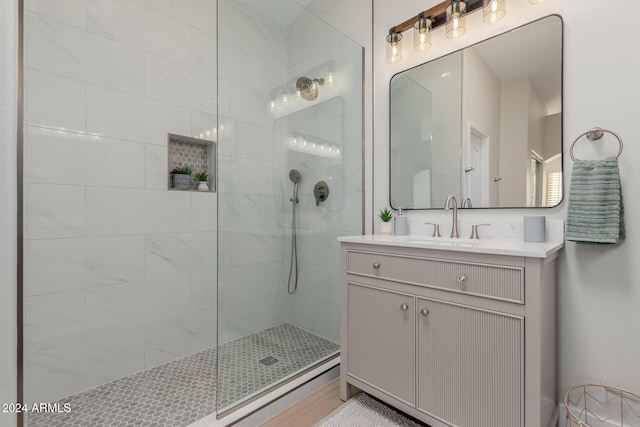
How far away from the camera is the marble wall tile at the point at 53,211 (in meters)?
1.60

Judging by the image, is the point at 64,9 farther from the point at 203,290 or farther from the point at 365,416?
the point at 365,416

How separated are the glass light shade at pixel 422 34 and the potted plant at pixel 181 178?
177 cm

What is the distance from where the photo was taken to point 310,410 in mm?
1601

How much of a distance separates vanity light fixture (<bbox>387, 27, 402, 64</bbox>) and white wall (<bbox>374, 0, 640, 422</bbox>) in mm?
712

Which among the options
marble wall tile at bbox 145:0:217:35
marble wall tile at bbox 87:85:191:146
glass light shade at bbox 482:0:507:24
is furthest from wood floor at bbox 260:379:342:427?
marble wall tile at bbox 145:0:217:35

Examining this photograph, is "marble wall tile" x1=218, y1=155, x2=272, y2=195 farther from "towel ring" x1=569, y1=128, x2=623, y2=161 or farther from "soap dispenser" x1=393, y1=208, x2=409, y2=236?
"towel ring" x1=569, y1=128, x2=623, y2=161

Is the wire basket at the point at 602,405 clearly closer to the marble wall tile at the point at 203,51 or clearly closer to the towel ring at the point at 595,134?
the towel ring at the point at 595,134

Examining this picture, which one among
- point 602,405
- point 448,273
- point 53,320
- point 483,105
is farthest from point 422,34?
point 53,320

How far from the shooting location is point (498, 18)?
5.33 ft

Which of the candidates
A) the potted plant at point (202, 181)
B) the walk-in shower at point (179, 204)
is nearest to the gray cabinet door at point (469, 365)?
the walk-in shower at point (179, 204)

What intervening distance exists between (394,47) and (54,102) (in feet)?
6.71

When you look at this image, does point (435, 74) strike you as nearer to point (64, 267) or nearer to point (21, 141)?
point (21, 141)

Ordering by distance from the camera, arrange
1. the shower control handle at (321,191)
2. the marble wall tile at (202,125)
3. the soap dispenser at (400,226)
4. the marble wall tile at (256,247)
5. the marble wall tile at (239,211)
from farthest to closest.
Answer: the marble wall tile at (202,125), the shower control handle at (321,191), the soap dispenser at (400,226), the marble wall tile at (256,247), the marble wall tile at (239,211)

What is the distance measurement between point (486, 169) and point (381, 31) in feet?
4.18
